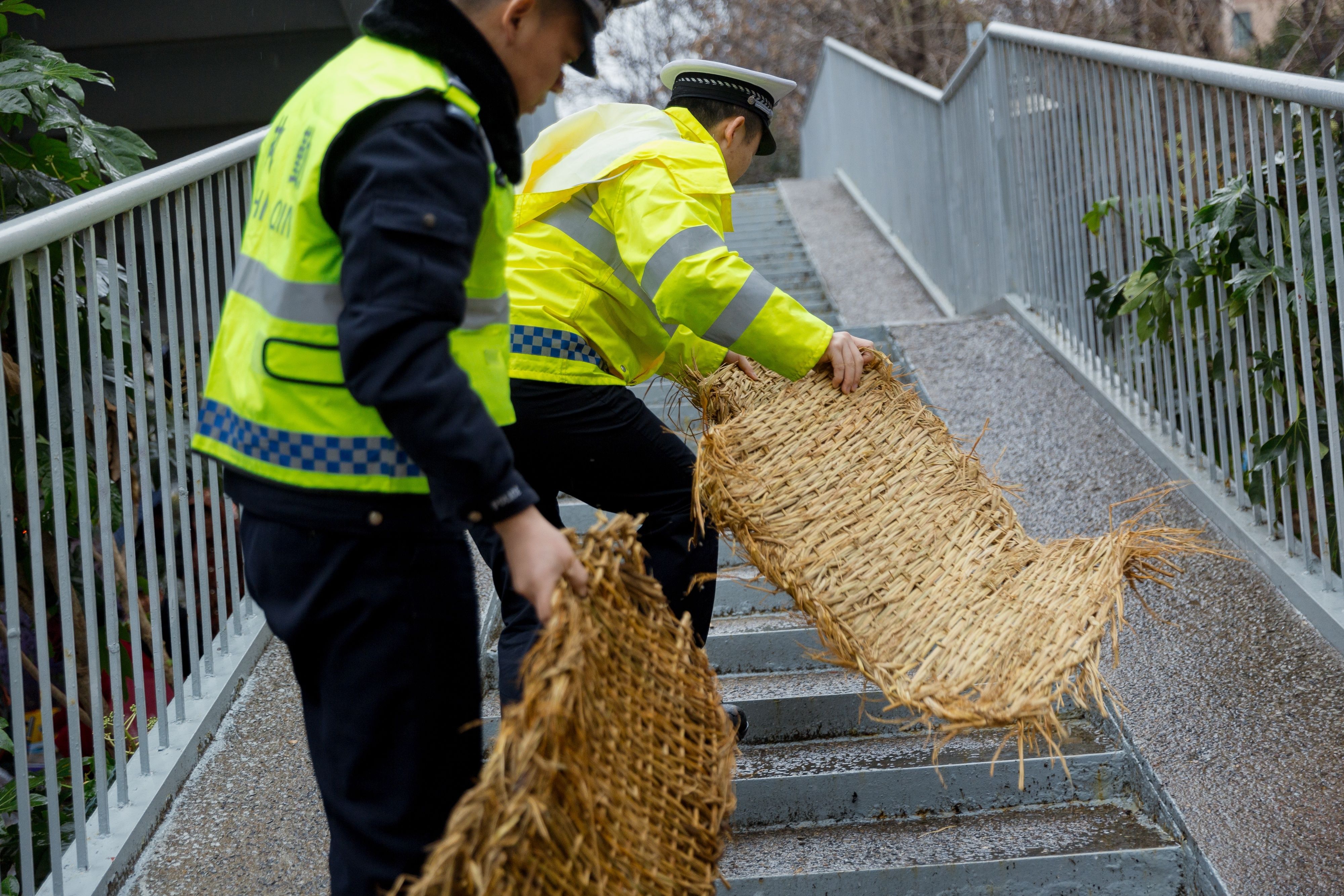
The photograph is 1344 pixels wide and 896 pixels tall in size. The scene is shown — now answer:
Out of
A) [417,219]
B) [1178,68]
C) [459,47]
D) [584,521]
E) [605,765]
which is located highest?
[1178,68]

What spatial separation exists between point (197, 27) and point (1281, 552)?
17.8ft

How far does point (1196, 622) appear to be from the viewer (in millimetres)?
2873

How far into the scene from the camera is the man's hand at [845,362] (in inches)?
94.0

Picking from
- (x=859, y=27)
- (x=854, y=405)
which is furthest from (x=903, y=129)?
(x=859, y=27)

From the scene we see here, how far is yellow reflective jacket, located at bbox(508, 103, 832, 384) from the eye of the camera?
2.14 m

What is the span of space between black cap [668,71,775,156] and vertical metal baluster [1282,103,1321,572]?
1274mm

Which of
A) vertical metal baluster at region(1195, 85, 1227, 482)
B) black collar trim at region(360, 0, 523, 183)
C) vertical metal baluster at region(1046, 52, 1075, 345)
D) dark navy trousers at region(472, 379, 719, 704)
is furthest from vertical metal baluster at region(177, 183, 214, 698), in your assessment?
vertical metal baluster at region(1046, 52, 1075, 345)

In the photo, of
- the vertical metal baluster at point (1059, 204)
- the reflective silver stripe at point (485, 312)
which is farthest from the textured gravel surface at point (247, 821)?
the vertical metal baluster at point (1059, 204)

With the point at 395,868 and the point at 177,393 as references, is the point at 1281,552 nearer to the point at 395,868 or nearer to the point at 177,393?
the point at 395,868

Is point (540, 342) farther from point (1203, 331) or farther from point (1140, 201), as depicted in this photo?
point (1140, 201)

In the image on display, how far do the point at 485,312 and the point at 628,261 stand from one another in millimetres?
697

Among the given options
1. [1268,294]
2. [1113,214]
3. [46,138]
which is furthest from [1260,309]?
[46,138]

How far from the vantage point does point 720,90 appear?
253cm

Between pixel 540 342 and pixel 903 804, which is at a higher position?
pixel 540 342
